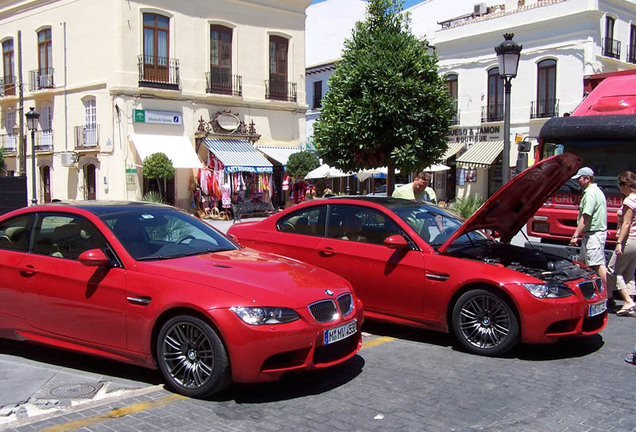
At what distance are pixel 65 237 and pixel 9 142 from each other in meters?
30.8

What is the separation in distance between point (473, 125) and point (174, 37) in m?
16.0

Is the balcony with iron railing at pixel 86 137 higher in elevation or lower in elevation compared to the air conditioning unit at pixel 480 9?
lower

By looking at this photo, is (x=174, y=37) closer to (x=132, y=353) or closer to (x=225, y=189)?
Answer: (x=225, y=189)

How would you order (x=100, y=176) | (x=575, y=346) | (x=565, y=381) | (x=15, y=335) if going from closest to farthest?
1. (x=565, y=381)
2. (x=15, y=335)
3. (x=575, y=346)
4. (x=100, y=176)

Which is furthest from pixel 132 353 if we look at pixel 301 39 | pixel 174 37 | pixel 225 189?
pixel 301 39

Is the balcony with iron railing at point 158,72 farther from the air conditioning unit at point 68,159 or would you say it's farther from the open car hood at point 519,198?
the open car hood at point 519,198

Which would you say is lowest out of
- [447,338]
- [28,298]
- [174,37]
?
[447,338]

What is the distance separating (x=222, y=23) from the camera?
28156 millimetres

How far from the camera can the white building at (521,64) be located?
27781 mm

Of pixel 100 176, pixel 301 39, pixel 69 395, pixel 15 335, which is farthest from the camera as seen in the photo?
pixel 301 39

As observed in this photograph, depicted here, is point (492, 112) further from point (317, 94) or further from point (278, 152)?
point (317, 94)

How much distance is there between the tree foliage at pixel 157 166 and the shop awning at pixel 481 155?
14.7 metres

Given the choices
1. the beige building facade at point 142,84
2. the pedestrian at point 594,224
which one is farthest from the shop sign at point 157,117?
the pedestrian at point 594,224

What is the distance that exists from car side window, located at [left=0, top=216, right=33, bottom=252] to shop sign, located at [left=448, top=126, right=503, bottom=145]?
26.9 m
